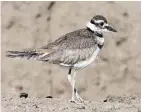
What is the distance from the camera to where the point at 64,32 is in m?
18.0

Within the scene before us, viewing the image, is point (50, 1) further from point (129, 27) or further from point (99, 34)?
point (99, 34)

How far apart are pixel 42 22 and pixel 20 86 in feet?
4.81

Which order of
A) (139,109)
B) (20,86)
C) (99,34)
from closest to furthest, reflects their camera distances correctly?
1. (139,109)
2. (99,34)
3. (20,86)

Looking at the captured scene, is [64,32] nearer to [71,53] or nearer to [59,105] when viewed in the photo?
[71,53]

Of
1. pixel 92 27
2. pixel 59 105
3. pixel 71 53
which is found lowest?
pixel 59 105

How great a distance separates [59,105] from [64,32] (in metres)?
5.88

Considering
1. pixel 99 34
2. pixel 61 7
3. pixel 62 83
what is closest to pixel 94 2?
pixel 61 7

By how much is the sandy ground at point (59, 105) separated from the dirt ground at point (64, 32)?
4854 mm

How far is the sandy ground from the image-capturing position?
1199 centimetres

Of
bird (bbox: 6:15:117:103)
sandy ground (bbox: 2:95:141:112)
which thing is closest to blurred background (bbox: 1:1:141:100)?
bird (bbox: 6:15:117:103)

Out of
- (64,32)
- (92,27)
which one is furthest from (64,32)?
(92,27)

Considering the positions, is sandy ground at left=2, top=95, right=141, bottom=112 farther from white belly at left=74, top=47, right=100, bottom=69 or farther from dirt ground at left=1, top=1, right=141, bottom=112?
dirt ground at left=1, top=1, right=141, bottom=112

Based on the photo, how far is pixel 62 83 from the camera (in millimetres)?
17938

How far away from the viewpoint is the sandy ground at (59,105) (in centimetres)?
1199
